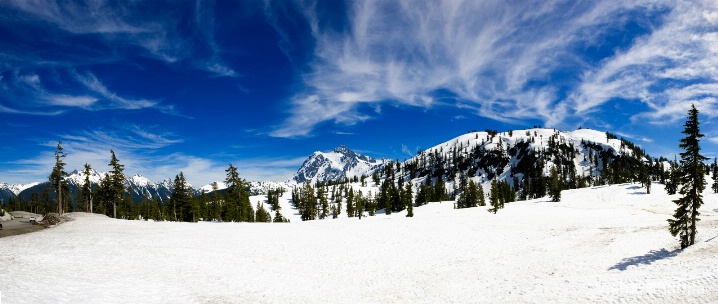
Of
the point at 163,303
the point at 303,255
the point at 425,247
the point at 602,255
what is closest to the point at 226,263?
the point at 303,255

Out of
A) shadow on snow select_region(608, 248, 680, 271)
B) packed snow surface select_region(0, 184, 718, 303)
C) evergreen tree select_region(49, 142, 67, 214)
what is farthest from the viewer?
evergreen tree select_region(49, 142, 67, 214)

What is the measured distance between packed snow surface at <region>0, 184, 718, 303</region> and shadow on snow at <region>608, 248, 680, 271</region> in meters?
0.13

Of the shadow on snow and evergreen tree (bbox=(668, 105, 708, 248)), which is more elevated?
evergreen tree (bbox=(668, 105, 708, 248))

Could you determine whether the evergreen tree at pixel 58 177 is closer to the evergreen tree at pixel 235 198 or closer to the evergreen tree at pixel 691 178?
the evergreen tree at pixel 235 198

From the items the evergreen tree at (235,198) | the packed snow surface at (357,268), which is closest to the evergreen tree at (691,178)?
the packed snow surface at (357,268)

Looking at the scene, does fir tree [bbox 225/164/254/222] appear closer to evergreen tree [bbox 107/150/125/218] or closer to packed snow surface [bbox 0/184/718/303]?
evergreen tree [bbox 107/150/125/218]

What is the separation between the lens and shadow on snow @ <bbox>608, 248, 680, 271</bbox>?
25323 millimetres

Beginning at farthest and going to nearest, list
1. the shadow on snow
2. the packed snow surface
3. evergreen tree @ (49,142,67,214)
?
evergreen tree @ (49,142,67,214)
the shadow on snow
the packed snow surface

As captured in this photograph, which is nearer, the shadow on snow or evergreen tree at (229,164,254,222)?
the shadow on snow

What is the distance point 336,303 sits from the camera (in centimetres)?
2105

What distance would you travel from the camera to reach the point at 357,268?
29.6 meters

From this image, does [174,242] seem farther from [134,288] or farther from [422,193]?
[422,193]

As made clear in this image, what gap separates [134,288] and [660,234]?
47918 mm

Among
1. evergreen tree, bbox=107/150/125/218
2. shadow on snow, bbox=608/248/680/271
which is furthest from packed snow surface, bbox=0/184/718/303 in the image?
evergreen tree, bbox=107/150/125/218
